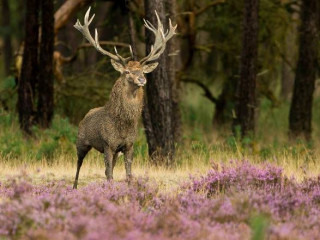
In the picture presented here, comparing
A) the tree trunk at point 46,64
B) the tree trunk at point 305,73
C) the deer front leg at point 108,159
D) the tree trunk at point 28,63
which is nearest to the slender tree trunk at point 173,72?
the tree trunk at point 46,64

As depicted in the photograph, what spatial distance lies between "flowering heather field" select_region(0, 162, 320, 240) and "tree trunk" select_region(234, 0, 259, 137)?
27.8 ft

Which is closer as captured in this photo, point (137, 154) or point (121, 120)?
point (121, 120)

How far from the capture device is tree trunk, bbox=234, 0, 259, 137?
18.4 m

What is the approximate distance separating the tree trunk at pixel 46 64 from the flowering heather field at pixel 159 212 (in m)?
8.54

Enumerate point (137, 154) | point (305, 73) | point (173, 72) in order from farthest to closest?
point (305, 73), point (173, 72), point (137, 154)

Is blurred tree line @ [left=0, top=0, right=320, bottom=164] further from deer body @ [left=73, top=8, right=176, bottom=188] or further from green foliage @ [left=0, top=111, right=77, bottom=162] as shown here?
deer body @ [left=73, top=8, right=176, bottom=188]

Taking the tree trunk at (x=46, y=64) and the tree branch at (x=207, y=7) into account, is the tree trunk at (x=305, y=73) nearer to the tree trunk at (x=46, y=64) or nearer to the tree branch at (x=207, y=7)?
the tree branch at (x=207, y=7)

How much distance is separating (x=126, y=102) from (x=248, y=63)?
8.11m

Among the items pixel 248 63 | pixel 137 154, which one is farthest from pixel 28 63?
pixel 248 63

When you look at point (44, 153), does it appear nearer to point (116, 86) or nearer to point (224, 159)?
point (224, 159)

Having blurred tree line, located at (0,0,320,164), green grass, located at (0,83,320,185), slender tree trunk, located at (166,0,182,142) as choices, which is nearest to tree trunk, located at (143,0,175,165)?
blurred tree line, located at (0,0,320,164)

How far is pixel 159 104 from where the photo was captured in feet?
47.5

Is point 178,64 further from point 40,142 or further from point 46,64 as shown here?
point 40,142

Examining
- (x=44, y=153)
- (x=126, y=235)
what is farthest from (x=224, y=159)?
(x=126, y=235)
